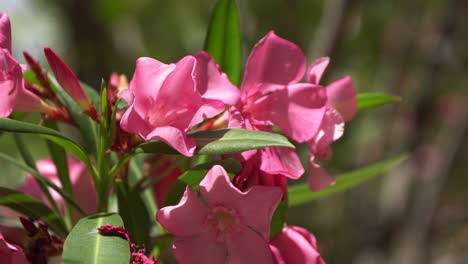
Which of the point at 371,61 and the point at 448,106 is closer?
the point at 371,61

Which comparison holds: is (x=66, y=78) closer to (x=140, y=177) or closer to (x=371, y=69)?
(x=140, y=177)

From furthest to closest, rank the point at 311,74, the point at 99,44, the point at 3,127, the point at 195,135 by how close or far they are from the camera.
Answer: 1. the point at 99,44
2. the point at 311,74
3. the point at 195,135
4. the point at 3,127

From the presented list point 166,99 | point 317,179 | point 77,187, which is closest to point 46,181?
point 77,187

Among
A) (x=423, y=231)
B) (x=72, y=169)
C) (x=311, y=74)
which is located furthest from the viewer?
(x=423, y=231)

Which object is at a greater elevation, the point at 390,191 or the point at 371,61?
the point at 371,61

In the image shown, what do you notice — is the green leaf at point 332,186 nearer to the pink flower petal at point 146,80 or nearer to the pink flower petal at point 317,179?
the pink flower petal at point 317,179

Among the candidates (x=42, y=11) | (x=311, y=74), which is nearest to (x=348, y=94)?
(x=311, y=74)

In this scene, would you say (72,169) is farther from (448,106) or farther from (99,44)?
(448,106)

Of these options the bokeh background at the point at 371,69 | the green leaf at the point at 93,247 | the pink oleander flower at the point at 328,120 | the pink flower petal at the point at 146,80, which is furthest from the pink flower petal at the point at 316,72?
the bokeh background at the point at 371,69
